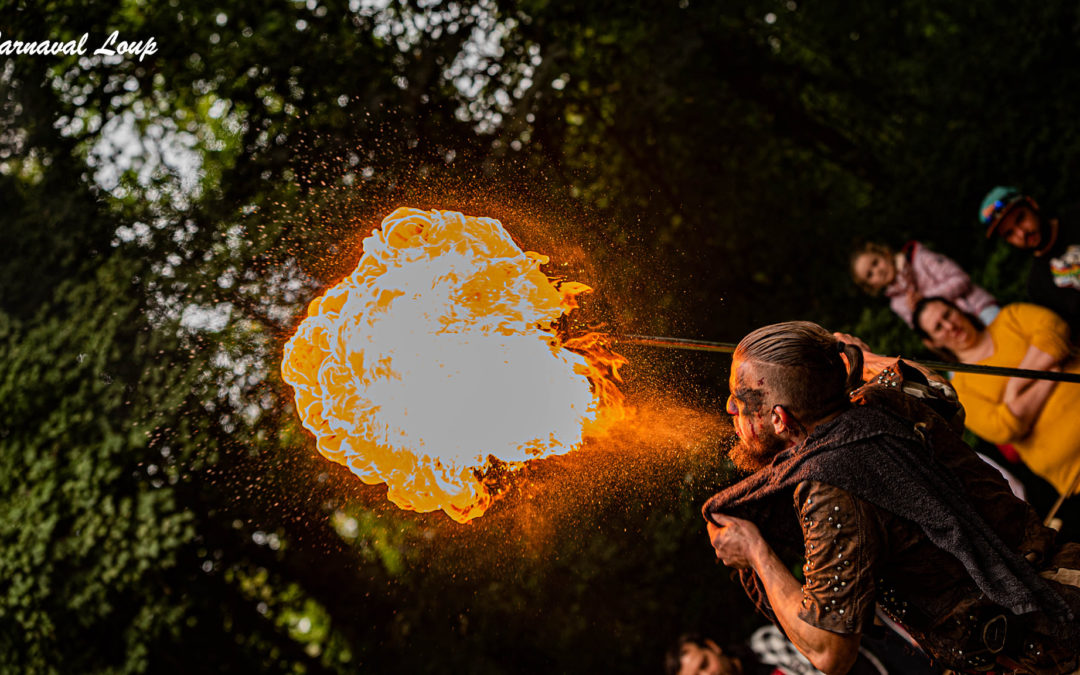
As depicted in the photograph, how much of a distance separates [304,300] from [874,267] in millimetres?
4658

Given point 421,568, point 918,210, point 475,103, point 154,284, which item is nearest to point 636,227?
point 475,103

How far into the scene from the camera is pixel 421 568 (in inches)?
214

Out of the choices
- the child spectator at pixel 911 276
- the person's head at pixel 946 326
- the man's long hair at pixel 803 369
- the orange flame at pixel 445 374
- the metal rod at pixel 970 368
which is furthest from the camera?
the child spectator at pixel 911 276

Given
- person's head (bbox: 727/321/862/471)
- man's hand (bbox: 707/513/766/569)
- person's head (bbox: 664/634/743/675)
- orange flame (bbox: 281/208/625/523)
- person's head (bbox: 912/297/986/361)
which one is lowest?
person's head (bbox: 664/634/743/675)

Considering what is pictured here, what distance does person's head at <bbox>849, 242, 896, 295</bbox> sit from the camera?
5648 mm

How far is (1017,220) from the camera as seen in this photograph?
451 centimetres

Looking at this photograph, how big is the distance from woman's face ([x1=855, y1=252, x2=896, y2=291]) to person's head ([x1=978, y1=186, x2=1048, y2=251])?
1.01m

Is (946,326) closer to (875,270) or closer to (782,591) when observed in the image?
(875,270)

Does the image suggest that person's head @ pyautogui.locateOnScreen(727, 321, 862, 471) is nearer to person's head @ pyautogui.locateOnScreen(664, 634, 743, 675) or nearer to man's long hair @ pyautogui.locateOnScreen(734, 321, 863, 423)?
man's long hair @ pyautogui.locateOnScreen(734, 321, 863, 423)

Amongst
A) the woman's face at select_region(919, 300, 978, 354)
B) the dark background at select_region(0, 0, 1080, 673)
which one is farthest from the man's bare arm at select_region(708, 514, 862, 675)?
the woman's face at select_region(919, 300, 978, 354)

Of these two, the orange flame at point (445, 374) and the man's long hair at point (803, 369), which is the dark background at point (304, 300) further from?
the man's long hair at point (803, 369)

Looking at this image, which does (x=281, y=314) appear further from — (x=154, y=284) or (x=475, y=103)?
(x=475, y=103)

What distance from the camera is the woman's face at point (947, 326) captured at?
14.4 ft

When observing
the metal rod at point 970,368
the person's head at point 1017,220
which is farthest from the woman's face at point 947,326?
the metal rod at point 970,368
